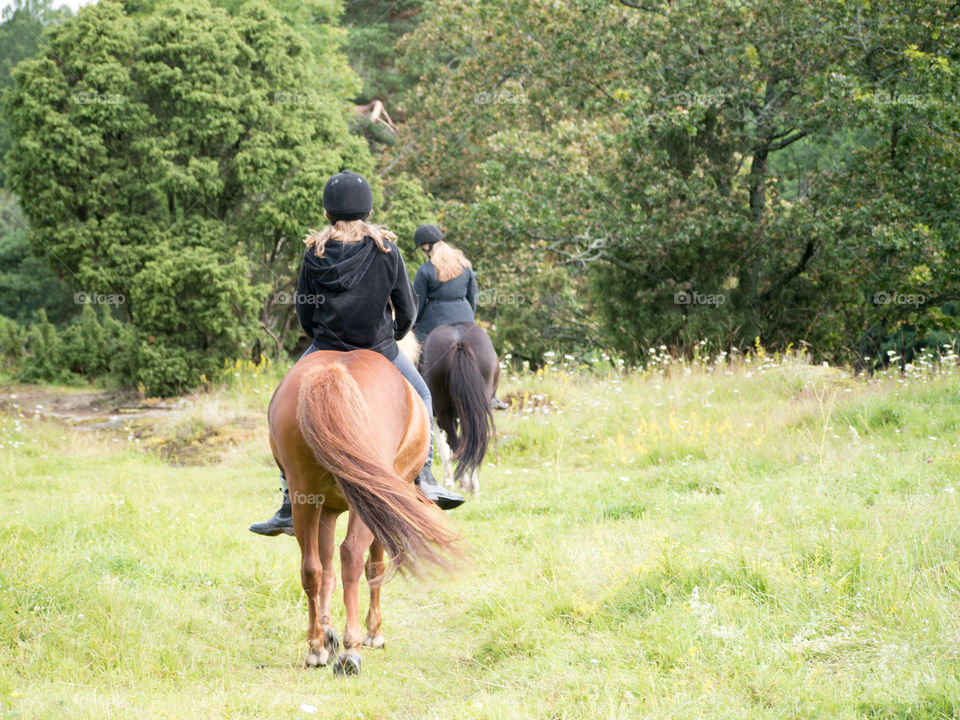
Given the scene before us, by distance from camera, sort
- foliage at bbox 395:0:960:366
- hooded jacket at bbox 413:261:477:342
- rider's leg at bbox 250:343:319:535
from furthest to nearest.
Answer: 1. foliage at bbox 395:0:960:366
2. hooded jacket at bbox 413:261:477:342
3. rider's leg at bbox 250:343:319:535

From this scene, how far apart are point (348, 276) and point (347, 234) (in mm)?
252

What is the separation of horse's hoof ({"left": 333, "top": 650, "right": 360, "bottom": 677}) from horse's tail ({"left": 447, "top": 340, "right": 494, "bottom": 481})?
356cm

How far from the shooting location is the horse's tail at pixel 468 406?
798 cm

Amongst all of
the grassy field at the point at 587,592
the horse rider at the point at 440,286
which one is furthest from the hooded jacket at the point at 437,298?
the grassy field at the point at 587,592

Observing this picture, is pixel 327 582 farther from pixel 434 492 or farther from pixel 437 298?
pixel 437 298

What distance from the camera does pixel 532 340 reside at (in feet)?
59.0

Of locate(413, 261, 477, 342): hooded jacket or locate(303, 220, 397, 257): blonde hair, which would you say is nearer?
locate(303, 220, 397, 257): blonde hair

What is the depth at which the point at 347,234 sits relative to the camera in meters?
4.93

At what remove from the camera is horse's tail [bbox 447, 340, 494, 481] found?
26.2 feet

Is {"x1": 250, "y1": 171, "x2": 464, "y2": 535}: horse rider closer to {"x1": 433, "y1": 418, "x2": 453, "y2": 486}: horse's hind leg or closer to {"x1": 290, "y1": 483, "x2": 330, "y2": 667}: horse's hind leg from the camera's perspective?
{"x1": 290, "y1": 483, "x2": 330, "y2": 667}: horse's hind leg

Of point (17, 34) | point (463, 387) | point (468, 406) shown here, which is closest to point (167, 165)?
point (463, 387)

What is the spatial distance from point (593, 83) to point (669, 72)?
4.49 feet

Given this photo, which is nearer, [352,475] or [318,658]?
[352,475]

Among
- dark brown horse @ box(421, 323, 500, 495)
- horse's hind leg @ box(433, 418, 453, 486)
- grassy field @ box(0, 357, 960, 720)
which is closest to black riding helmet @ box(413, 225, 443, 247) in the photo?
dark brown horse @ box(421, 323, 500, 495)
